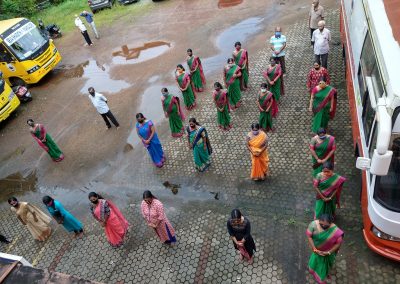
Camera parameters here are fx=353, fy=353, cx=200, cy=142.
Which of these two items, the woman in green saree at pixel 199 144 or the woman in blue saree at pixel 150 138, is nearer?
the woman in green saree at pixel 199 144

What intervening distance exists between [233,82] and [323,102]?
249cm

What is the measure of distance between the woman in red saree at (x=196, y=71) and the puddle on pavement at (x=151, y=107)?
28.5 inches

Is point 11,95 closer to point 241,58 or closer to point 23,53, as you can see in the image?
point 23,53

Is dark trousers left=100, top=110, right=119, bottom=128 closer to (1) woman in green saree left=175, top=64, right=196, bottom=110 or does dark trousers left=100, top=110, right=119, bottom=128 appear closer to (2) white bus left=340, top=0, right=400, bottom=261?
(1) woman in green saree left=175, top=64, right=196, bottom=110

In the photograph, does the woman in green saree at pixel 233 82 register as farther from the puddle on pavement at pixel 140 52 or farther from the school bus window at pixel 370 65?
the puddle on pavement at pixel 140 52

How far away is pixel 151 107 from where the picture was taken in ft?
34.0

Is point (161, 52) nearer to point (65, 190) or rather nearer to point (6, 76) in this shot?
point (6, 76)

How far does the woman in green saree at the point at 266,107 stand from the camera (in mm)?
7336

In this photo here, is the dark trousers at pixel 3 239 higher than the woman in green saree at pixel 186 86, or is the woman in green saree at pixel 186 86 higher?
the woman in green saree at pixel 186 86

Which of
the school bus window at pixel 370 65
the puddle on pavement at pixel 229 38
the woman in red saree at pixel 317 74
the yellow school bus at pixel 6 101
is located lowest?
the puddle on pavement at pixel 229 38

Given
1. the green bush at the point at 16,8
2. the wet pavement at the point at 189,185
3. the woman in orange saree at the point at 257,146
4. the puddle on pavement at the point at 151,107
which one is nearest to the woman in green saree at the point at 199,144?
the wet pavement at the point at 189,185

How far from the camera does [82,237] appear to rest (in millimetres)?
6934

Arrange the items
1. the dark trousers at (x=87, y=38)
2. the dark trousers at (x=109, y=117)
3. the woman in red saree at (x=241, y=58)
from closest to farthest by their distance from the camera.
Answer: the woman in red saree at (x=241, y=58) < the dark trousers at (x=109, y=117) < the dark trousers at (x=87, y=38)

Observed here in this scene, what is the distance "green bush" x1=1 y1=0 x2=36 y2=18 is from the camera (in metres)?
20.2
